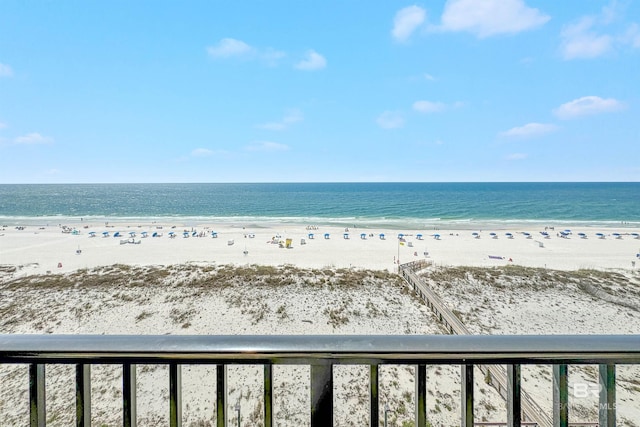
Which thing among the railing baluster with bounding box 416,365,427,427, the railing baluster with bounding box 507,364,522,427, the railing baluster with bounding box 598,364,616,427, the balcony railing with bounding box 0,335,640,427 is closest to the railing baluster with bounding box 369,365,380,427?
the balcony railing with bounding box 0,335,640,427

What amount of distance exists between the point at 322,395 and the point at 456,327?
32.7ft

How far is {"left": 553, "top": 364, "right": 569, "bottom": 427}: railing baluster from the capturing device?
44.9 inches

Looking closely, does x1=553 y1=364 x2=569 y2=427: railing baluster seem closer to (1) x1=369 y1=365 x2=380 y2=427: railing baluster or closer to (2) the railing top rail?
(2) the railing top rail

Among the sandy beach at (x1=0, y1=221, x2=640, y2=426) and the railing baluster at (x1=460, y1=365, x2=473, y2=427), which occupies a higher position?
the railing baluster at (x1=460, y1=365, x2=473, y2=427)

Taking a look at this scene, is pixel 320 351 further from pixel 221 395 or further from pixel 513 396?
pixel 513 396

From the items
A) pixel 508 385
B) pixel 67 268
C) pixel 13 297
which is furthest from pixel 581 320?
pixel 67 268

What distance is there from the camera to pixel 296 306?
11391 mm

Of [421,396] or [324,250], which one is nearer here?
[421,396]

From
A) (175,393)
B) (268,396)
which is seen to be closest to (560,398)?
(268,396)

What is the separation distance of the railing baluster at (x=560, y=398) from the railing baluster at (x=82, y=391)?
1830 millimetres

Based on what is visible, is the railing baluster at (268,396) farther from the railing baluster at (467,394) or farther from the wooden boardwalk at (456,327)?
the wooden boardwalk at (456,327)

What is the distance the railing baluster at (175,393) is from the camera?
1146 mm

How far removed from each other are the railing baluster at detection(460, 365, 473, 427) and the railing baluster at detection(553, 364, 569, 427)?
0.31m

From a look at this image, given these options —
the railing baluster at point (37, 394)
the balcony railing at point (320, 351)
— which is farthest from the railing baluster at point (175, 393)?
the railing baluster at point (37, 394)
